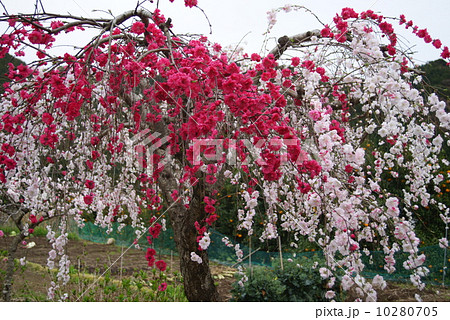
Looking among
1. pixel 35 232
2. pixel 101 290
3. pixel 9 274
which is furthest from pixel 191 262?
pixel 35 232

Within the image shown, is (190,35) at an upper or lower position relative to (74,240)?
upper

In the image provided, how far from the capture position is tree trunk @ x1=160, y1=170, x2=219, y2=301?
9.45 feet

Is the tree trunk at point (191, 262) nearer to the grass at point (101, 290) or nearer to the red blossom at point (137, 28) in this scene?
the grass at point (101, 290)

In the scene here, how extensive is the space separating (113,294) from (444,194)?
205 inches

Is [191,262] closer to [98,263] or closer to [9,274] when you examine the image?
[9,274]

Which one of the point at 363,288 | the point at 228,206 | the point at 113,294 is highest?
the point at 228,206

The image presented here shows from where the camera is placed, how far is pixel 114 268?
16.6 ft

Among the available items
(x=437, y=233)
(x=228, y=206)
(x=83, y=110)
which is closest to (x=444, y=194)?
(x=437, y=233)

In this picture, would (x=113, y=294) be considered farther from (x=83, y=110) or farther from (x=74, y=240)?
Result: (x=74, y=240)

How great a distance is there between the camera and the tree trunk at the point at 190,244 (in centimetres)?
288

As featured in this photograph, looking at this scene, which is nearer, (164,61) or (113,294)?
(164,61)

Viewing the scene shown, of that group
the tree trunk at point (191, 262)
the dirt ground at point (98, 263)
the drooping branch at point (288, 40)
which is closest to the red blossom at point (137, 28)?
the drooping branch at point (288, 40)

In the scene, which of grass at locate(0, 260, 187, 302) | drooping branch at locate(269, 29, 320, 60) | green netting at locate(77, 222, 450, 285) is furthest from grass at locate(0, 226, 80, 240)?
drooping branch at locate(269, 29, 320, 60)

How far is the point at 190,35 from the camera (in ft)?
10.2
